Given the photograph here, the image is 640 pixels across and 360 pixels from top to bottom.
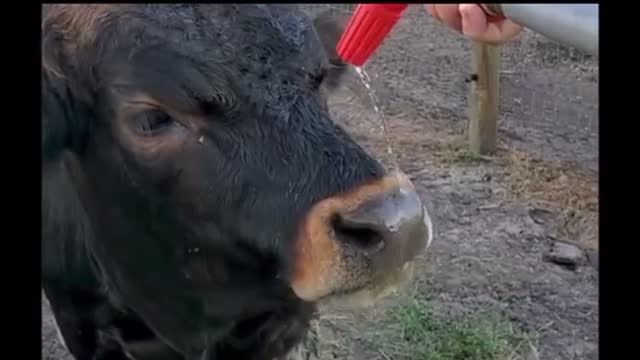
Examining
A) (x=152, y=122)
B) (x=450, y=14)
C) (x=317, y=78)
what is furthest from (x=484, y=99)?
(x=450, y=14)

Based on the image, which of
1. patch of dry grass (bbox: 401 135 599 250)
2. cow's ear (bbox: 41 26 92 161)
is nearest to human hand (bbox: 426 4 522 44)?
cow's ear (bbox: 41 26 92 161)

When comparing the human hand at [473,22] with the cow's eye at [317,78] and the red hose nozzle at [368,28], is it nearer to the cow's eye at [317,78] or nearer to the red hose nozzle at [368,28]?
the red hose nozzle at [368,28]

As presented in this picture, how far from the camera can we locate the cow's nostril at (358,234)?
136 centimetres

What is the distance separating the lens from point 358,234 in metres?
1.38

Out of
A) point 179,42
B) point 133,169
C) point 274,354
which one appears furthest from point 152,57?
point 274,354

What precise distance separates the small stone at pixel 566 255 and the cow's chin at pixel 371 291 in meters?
1.81

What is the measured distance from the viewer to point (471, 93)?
392 cm

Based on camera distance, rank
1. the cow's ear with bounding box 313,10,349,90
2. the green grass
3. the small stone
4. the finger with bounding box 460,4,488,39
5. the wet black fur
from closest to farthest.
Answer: the finger with bounding box 460,4,488,39 → the wet black fur → the cow's ear with bounding box 313,10,349,90 → the green grass → the small stone

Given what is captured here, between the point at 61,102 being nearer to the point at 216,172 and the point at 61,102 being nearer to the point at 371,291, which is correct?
the point at 216,172

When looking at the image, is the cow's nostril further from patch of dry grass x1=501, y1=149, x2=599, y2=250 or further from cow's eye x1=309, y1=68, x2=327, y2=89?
patch of dry grass x1=501, y1=149, x2=599, y2=250

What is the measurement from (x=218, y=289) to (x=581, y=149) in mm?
2676

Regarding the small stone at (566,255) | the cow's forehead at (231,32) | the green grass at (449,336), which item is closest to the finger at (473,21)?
the cow's forehead at (231,32)

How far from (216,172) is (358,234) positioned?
21 cm

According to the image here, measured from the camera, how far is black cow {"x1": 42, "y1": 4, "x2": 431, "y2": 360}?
4.64 feet
